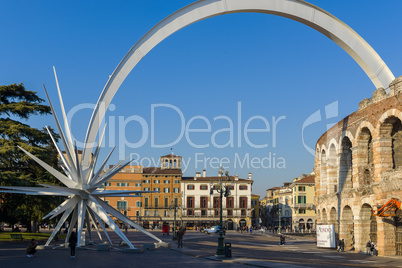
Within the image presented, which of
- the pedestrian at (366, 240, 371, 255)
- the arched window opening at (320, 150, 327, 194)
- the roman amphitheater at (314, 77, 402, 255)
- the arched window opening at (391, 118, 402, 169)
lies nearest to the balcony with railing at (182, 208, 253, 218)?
the arched window opening at (320, 150, 327, 194)

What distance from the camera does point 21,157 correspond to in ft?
138

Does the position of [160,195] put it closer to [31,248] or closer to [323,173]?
[323,173]

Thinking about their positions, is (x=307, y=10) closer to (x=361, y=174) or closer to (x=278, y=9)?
(x=278, y=9)

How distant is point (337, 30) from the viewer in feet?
118

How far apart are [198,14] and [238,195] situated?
81.9 metres

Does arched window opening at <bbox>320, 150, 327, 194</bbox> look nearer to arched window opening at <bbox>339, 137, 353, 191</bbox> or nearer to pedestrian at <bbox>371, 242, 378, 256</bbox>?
arched window opening at <bbox>339, 137, 353, 191</bbox>

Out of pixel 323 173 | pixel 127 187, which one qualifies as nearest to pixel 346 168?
pixel 323 173

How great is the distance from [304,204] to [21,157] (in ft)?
257

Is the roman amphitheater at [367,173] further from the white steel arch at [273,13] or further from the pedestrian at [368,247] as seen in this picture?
the white steel arch at [273,13]

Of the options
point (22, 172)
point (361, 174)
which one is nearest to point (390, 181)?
point (361, 174)

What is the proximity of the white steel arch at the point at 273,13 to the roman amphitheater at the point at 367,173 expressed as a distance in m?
3.75

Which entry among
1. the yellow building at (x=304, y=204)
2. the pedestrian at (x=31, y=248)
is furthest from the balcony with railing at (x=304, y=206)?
the pedestrian at (x=31, y=248)

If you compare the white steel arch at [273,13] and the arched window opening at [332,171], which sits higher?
the white steel arch at [273,13]

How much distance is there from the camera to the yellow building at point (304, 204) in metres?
105
